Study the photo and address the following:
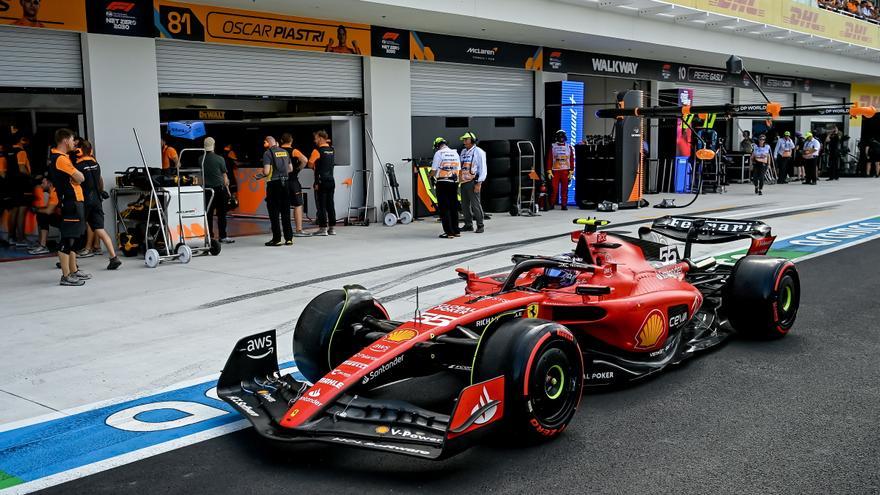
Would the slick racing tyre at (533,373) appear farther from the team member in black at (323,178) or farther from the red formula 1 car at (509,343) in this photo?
the team member in black at (323,178)

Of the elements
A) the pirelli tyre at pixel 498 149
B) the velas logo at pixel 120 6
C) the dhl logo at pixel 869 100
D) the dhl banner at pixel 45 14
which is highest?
the dhl logo at pixel 869 100

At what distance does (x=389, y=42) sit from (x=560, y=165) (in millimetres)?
4889

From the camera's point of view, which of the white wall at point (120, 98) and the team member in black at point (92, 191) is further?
the white wall at point (120, 98)

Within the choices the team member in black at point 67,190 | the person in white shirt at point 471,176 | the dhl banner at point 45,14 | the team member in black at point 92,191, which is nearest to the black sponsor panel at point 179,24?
the dhl banner at point 45,14

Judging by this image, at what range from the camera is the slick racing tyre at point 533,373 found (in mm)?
4359

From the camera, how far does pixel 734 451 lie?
4480mm

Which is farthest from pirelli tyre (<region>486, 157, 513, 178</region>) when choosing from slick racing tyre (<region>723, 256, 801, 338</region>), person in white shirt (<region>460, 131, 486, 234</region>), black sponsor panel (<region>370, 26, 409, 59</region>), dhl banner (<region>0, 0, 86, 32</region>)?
slick racing tyre (<region>723, 256, 801, 338</region>)

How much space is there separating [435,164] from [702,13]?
10.4 metres

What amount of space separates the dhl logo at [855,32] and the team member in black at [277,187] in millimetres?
23330

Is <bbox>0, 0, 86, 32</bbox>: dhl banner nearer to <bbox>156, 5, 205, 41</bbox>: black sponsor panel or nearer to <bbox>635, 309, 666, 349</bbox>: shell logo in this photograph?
<bbox>156, 5, 205, 41</bbox>: black sponsor panel

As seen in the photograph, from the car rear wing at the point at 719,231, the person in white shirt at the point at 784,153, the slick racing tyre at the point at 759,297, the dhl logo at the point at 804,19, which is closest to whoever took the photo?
the slick racing tyre at the point at 759,297

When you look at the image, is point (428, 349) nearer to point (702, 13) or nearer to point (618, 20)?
point (618, 20)

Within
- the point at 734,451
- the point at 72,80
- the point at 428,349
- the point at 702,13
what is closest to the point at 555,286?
the point at 428,349

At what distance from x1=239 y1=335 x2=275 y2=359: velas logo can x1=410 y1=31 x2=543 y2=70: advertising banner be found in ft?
41.7
